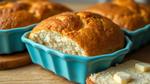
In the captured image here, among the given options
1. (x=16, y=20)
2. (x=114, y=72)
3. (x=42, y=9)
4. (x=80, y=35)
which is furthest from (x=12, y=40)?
(x=114, y=72)

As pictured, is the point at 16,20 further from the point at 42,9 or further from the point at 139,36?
the point at 139,36

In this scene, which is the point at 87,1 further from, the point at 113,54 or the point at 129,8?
the point at 113,54

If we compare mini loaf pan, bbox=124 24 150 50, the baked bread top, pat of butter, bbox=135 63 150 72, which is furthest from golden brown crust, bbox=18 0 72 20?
Answer: pat of butter, bbox=135 63 150 72

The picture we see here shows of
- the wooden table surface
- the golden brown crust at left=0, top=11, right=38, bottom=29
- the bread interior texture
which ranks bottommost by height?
the wooden table surface

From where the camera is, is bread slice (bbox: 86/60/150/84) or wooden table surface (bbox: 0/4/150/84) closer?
bread slice (bbox: 86/60/150/84)

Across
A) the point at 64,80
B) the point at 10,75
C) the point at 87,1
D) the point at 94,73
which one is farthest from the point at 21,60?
the point at 87,1

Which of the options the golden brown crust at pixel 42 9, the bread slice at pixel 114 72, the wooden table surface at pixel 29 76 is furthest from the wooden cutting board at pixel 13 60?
the bread slice at pixel 114 72

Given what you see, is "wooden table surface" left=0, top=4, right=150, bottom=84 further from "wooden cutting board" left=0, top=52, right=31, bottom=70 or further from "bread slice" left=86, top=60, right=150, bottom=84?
"bread slice" left=86, top=60, right=150, bottom=84
